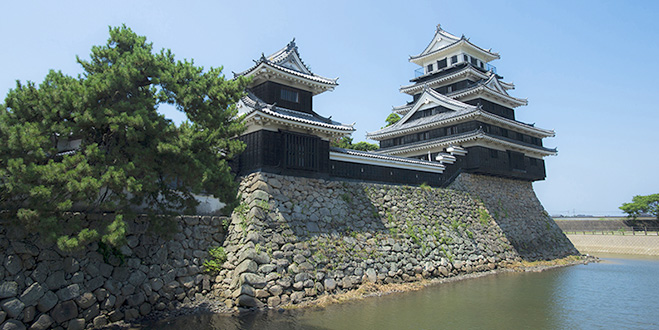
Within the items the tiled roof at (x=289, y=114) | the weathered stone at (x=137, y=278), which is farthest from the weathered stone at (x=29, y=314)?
the tiled roof at (x=289, y=114)

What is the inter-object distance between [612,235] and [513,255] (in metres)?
22.9

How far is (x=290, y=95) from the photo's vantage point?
16.9 metres

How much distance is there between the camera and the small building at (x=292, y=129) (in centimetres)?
1470

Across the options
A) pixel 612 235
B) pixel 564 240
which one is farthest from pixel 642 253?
pixel 564 240

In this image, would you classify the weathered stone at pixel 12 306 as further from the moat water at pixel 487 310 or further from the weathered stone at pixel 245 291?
the weathered stone at pixel 245 291

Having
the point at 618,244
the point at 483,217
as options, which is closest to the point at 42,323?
the point at 483,217

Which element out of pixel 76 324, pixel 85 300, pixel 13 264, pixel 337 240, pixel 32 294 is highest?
pixel 337 240

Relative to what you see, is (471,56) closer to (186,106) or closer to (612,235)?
(612,235)

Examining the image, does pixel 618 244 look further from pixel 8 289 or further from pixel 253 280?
pixel 8 289

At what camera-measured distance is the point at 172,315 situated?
11.1 metres

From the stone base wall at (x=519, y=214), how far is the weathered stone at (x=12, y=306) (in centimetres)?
2012

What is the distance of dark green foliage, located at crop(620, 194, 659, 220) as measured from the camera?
4334 cm

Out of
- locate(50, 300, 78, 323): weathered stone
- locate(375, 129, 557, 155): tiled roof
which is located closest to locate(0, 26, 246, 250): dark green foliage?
locate(50, 300, 78, 323): weathered stone

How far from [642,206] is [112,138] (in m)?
54.3
